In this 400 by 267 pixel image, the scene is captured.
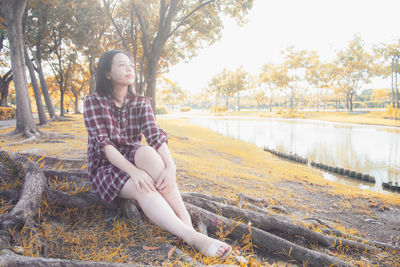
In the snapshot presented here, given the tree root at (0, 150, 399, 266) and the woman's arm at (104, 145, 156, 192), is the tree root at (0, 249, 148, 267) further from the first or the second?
the woman's arm at (104, 145, 156, 192)

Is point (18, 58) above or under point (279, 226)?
above

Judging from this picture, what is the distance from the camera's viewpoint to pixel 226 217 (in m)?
3.01

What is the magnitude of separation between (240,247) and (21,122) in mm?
9335

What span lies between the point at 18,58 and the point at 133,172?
8495mm

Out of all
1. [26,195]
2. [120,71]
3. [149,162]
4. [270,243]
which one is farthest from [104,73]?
[270,243]

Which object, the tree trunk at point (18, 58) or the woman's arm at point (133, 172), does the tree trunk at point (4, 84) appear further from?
the woman's arm at point (133, 172)

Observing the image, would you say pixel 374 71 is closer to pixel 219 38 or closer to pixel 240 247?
pixel 219 38

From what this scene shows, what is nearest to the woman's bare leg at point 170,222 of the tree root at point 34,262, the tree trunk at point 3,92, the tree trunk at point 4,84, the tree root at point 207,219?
the tree root at point 207,219

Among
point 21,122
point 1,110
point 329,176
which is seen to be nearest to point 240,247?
point 329,176

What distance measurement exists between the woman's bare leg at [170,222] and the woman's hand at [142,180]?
0.04 m

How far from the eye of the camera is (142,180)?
216 cm

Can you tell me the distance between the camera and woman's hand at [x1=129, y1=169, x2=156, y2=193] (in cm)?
216

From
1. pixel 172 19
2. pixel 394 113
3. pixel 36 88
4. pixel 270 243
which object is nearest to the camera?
pixel 270 243

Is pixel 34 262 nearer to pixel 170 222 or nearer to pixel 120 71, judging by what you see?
pixel 170 222
